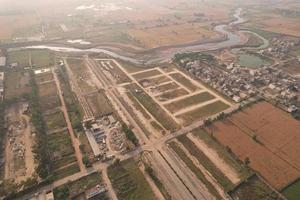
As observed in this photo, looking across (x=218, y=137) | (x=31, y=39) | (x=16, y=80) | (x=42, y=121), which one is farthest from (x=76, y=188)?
(x=31, y=39)

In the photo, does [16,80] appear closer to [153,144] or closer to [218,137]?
[153,144]

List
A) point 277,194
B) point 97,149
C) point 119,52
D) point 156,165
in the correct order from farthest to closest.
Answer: point 119,52 → point 97,149 → point 156,165 → point 277,194

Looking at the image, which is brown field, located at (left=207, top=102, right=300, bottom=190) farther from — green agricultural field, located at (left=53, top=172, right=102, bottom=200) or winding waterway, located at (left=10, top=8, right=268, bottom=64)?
winding waterway, located at (left=10, top=8, right=268, bottom=64)

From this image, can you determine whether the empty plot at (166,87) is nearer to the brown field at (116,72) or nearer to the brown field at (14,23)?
the brown field at (116,72)

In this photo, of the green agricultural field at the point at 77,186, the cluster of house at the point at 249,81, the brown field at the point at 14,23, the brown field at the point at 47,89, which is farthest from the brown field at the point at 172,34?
the green agricultural field at the point at 77,186

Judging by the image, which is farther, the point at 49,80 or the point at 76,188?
the point at 49,80

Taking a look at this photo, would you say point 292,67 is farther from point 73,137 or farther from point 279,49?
point 73,137

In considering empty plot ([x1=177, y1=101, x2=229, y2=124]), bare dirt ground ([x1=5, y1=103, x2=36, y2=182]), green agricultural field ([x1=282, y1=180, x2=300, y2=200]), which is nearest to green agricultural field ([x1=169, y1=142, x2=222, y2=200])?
empty plot ([x1=177, y1=101, x2=229, y2=124])
